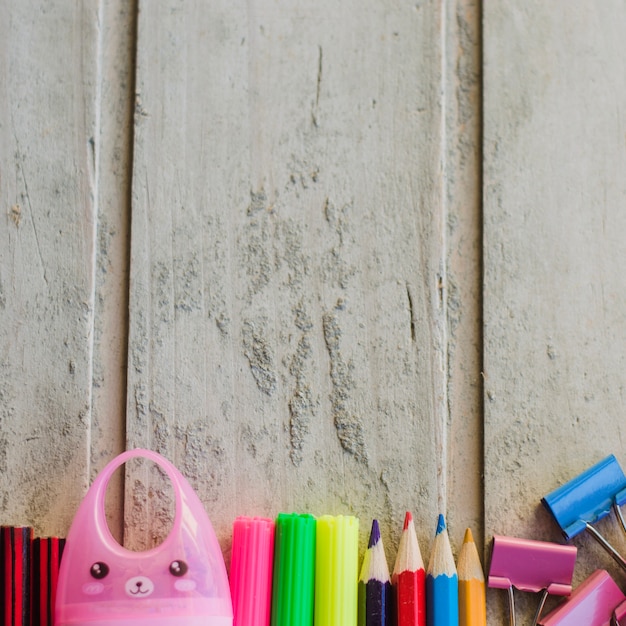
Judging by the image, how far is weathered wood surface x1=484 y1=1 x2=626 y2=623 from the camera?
722 mm

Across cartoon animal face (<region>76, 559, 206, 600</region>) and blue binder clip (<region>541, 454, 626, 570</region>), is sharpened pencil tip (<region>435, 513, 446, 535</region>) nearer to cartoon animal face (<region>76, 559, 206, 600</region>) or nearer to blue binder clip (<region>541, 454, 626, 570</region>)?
blue binder clip (<region>541, 454, 626, 570</region>)

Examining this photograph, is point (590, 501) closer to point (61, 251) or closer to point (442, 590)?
point (442, 590)

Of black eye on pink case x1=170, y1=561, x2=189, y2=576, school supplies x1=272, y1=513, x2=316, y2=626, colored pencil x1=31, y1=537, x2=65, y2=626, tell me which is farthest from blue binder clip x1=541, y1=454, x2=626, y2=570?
colored pencil x1=31, y1=537, x2=65, y2=626

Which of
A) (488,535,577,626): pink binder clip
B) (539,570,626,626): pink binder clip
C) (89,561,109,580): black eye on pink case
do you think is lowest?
(539,570,626,626): pink binder clip

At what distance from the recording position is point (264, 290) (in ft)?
2.46

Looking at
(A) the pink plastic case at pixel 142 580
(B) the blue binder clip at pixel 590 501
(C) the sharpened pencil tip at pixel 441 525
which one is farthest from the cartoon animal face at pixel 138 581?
(B) the blue binder clip at pixel 590 501

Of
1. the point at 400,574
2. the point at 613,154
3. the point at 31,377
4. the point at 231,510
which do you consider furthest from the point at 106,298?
the point at 613,154

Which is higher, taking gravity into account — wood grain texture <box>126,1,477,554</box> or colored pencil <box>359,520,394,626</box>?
wood grain texture <box>126,1,477,554</box>

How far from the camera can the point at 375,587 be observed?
2.14 ft

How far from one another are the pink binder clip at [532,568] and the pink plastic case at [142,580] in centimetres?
23

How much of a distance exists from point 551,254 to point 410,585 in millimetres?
334

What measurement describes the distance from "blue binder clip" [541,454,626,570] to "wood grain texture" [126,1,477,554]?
0.10 m

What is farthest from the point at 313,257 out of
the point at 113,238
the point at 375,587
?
the point at 375,587

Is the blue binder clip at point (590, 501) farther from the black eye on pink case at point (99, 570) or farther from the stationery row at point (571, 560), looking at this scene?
the black eye on pink case at point (99, 570)
